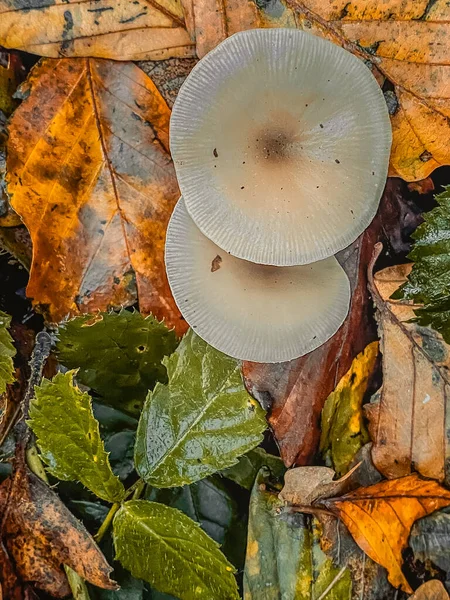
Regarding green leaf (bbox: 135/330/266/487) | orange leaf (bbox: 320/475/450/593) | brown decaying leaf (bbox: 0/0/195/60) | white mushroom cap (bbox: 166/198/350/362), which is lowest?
orange leaf (bbox: 320/475/450/593)

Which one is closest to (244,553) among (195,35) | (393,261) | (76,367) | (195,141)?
(76,367)

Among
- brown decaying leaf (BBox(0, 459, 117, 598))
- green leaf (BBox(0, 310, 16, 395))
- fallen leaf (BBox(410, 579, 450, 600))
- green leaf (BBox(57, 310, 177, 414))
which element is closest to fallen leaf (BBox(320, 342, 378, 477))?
fallen leaf (BBox(410, 579, 450, 600))

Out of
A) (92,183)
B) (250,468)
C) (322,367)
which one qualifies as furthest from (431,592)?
(92,183)

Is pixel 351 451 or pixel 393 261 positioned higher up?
pixel 393 261

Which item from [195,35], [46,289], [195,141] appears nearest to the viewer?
[195,141]

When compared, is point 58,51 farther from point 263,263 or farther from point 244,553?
point 244,553

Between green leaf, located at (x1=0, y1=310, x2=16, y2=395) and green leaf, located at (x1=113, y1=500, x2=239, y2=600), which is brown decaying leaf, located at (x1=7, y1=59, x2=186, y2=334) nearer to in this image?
green leaf, located at (x1=0, y1=310, x2=16, y2=395)
